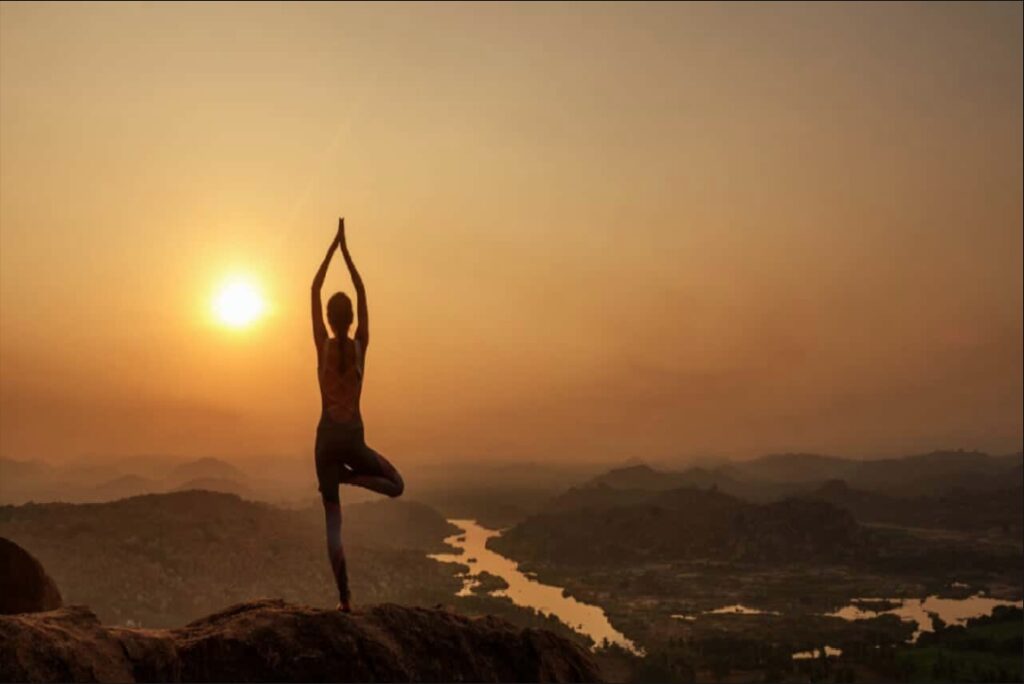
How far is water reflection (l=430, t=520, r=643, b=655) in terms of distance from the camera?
96.1 metres

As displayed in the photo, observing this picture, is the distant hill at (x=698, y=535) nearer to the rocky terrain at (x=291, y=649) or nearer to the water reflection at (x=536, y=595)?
the water reflection at (x=536, y=595)

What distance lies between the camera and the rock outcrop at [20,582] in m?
12.1

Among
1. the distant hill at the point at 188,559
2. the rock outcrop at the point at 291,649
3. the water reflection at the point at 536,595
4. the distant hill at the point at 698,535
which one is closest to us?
the rock outcrop at the point at 291,649

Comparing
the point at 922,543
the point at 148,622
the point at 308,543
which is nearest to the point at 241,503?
the point at 308,543

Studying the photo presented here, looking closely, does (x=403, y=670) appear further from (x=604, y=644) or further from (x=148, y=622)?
(x=604, y=644)

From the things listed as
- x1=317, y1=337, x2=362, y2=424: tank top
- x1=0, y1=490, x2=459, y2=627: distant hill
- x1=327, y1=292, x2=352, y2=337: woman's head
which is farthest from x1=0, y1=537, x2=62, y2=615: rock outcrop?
x1=0, y1=490, x2=459, y2=627: distant hill

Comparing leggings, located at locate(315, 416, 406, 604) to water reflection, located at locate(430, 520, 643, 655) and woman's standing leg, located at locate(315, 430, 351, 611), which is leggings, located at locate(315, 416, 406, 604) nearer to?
woman's standing leg, located at locate(315, 430, 351, 611)

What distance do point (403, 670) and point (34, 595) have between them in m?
6.96

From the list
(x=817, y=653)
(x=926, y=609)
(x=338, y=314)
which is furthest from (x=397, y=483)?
(x=926, y=609)

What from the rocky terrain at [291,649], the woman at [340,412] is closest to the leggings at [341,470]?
the woman at [340,412]

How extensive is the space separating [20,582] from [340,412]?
681 cm

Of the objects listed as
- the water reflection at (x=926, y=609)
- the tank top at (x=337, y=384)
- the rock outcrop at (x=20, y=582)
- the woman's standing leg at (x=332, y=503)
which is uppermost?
the tank top at (x=337, y=384)

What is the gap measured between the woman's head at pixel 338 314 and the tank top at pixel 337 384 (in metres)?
0.14

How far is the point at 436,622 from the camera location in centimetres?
985
